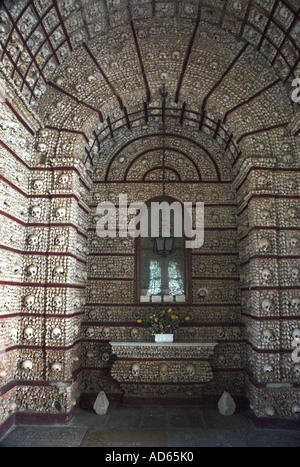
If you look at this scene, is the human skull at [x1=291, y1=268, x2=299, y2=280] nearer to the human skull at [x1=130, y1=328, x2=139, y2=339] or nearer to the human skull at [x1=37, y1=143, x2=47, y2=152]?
the human skull at [x1=130, y1=328, x2=139, y2=339]

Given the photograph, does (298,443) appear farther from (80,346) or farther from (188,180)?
(188,180)

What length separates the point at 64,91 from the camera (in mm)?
6758

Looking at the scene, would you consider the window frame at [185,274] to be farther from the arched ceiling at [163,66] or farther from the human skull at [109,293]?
the arched ceiling at [163,66]

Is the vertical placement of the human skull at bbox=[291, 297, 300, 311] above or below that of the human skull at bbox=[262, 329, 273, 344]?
above

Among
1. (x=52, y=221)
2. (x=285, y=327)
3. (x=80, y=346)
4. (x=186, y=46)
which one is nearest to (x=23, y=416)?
(x=80, y=346)

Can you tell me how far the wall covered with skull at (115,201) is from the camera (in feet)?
19.5

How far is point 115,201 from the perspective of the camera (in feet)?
26.8

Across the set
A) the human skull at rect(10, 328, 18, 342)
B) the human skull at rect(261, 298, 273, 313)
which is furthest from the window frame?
the human skull at rect(10, 328, 18, 342)

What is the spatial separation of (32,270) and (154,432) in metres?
3.54

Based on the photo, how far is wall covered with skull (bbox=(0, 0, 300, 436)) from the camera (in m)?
5.94

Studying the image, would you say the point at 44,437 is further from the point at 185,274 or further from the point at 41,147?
the point at 41,147

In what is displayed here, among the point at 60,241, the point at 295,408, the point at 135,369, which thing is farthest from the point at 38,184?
the point at 295,408

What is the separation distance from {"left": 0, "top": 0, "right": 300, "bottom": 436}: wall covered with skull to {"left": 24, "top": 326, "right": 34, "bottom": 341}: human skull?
22 millimetres
